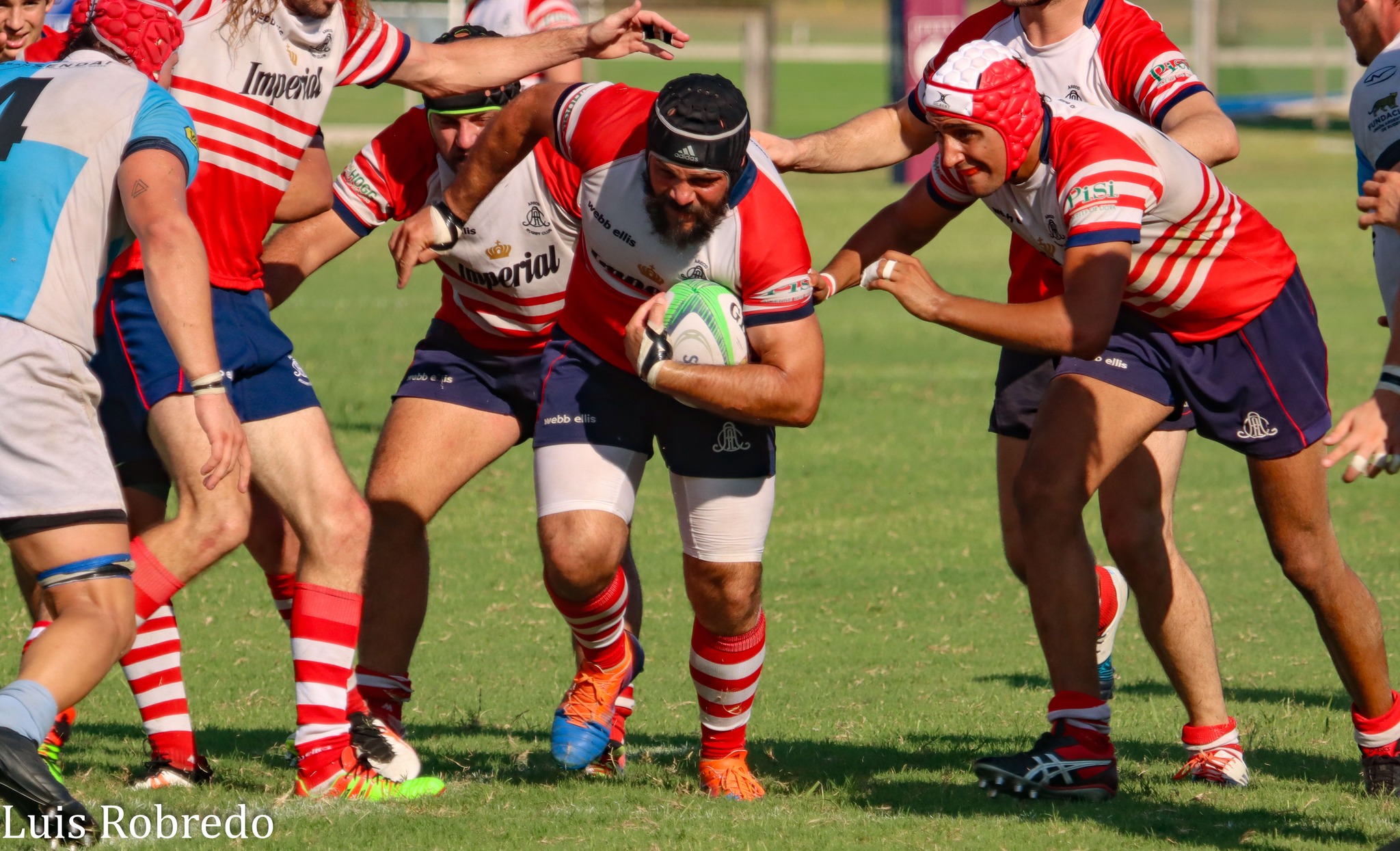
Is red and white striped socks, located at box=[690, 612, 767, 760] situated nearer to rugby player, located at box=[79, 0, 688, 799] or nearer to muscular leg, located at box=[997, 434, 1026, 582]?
rugby player, located at box=[79, 0, 688, 799]

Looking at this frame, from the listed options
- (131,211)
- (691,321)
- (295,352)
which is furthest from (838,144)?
(295,352)

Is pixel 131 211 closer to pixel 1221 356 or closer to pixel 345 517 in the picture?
pixel 345 517

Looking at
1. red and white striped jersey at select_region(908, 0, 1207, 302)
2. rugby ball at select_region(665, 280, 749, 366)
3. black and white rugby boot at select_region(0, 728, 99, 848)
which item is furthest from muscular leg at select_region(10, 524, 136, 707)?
red and white striped jersey at select_region(908, 0, 1207, 302)

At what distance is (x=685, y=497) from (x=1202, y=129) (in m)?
2.21

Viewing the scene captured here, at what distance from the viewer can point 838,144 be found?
6410 mm

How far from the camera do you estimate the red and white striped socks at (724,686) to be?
5.70 metres

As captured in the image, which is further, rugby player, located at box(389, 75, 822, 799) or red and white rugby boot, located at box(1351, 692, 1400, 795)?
red and white rugby boot, located at box(1351, 692, 1400, 795)

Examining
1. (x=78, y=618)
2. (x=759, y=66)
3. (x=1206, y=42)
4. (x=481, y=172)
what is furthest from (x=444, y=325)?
(x=1206, y=42)

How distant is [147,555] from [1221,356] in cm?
349

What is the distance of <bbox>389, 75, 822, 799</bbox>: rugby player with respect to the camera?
537 centimetres

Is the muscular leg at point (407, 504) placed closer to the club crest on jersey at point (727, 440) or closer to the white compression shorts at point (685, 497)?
the white compression shorts at point (685, 497)

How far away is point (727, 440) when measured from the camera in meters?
5.70

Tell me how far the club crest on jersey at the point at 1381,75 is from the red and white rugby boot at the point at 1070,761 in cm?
A: 228

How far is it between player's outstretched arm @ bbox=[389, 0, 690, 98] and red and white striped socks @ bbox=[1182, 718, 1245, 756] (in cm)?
305
